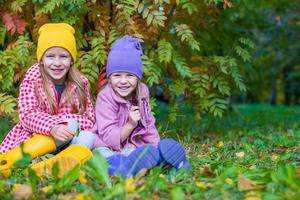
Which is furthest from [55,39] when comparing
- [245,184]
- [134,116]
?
[245,184]

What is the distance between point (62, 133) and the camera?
11.7 ft

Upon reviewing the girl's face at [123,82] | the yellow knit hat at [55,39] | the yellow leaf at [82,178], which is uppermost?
the yellow knit hat at [55,39]

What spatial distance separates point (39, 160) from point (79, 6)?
157 cm

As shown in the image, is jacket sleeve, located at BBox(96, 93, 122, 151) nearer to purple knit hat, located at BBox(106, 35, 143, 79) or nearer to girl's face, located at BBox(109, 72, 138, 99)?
girl's face, located at BBox(109, 72, 138, 99)

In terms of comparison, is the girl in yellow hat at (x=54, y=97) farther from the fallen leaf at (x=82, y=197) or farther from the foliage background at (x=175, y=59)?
the fallen leaf at (x=82, y=197)

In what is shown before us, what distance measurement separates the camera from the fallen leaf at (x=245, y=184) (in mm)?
2678

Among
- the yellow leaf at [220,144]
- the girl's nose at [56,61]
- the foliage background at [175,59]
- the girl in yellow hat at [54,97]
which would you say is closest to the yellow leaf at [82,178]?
the foliage background at [175,59]

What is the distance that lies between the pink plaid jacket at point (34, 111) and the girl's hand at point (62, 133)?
0.49ft

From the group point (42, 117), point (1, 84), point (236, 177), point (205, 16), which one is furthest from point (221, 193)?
point (205, 16)

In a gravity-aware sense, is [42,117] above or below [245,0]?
below

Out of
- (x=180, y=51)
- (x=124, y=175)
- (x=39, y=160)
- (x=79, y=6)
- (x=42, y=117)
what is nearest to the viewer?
(x=124, y=175)

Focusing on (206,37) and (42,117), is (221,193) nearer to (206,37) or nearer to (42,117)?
(42,117)

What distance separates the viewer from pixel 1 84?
4.83 m

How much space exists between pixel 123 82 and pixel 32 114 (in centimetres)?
64
